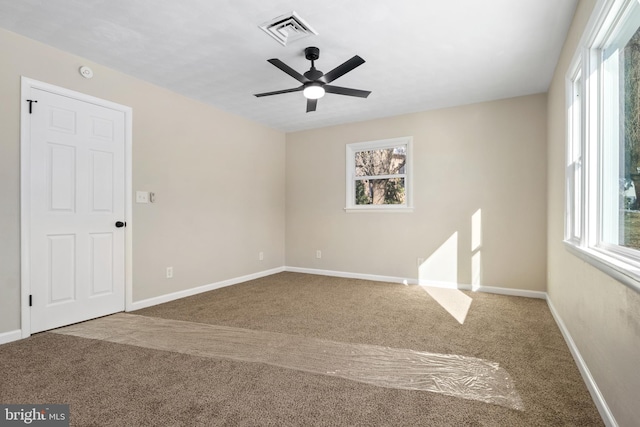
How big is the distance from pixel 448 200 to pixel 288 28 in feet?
10.1

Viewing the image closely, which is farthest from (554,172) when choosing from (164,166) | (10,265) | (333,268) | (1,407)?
(10,265)

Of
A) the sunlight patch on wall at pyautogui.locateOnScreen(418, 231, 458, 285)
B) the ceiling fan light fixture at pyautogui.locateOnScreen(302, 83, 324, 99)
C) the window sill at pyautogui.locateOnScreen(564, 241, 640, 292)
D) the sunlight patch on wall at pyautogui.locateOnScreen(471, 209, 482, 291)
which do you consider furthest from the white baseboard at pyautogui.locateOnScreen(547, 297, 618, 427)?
the ceiling fan light fixture at pyautogui.locateOnScreen(302, 83, 324, 99)

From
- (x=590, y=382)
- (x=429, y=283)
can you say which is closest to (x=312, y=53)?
(x=590, y=382)

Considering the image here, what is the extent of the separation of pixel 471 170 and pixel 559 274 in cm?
177

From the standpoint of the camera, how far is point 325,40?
274cm

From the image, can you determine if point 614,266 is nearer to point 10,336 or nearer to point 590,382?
point 590,382

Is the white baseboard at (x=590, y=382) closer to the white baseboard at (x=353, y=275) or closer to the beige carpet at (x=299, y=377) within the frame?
the beige carpet at (x=299, y=377)

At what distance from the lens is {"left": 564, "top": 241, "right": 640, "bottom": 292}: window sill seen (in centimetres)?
128

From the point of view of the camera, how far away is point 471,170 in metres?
4.37

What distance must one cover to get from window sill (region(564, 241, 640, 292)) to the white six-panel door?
3941 millimetres

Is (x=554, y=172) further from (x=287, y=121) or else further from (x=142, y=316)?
(x=142, y=316)

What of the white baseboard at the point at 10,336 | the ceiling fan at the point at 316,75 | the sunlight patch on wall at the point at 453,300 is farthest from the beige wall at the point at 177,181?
the sunlight patch on wall at the point at 453,300

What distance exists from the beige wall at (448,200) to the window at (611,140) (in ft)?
6.13

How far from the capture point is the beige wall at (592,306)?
4.46 feet
